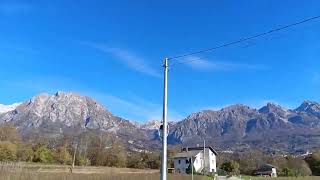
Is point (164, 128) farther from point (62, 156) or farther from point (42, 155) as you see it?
point (62, 156)

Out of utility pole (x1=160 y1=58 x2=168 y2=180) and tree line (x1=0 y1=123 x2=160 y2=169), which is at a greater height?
tree line (x1=0 y1=123 x2=160 y2=169)

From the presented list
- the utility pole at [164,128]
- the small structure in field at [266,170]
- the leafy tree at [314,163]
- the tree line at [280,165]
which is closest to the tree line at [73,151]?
the tree line at [280,165]

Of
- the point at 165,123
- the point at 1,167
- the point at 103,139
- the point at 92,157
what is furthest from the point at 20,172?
the point at 103,139

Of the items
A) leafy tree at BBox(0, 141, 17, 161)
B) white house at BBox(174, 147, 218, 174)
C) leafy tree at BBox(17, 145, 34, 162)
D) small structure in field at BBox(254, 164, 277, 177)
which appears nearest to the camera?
leafy tree at BBox(0, 141, 17, 161)

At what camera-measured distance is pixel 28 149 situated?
92125 mm

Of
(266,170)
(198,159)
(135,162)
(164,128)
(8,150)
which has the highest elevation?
(198,159)

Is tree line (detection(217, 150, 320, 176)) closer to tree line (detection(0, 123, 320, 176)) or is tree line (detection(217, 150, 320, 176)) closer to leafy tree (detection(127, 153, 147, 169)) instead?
tree line (detection(0, 123, 320, 176))

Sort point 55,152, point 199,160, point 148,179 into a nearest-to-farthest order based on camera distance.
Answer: point 148,179
point 55,152
point 199,160

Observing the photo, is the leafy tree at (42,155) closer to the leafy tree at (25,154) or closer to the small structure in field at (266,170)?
the leafy tree at (25,154)

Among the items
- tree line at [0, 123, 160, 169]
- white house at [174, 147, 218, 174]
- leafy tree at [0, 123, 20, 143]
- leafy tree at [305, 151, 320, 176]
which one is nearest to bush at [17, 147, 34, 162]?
tree line at [0, 123, 160, 169]

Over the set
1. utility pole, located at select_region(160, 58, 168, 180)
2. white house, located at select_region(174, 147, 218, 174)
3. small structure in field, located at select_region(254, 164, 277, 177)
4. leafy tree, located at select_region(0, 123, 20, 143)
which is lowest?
utility pole, located at select_region(160, 58, 168, 180)

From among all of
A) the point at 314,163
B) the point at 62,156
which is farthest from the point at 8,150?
the point at 314,163

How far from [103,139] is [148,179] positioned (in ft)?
278

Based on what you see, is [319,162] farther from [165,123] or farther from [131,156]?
[165,123]
